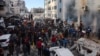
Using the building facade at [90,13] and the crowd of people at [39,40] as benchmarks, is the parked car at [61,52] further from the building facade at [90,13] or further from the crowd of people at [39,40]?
the building facade at [90,13]

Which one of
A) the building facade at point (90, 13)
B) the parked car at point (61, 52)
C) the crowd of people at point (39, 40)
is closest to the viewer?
the parked car at point (61, 52)

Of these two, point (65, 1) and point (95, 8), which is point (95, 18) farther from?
point (65, 1)

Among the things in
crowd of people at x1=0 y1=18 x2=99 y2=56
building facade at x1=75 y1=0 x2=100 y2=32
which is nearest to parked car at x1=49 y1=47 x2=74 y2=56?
A: crowd of people at x1=0 y1=18 x2=99 y2=56

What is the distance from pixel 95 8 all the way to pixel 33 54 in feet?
49.2

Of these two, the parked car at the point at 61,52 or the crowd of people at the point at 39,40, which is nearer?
the parked car at the point at 61,52

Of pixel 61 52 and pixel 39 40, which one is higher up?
pixel 39 40

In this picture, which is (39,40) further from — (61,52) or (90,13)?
(90,13)

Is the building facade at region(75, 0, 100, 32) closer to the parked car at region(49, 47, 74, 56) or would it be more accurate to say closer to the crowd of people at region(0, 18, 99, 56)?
the crowd of people at region(0, 18, 99, 56)

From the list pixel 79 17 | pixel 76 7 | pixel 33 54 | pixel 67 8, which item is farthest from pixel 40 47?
pixel 67 8

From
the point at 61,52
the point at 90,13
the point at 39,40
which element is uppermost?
the point at 90,13

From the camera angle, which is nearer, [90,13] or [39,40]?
[39,40]

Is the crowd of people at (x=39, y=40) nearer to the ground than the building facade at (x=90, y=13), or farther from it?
nearer to the ground

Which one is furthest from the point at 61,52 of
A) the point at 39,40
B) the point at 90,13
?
the point at 90,13

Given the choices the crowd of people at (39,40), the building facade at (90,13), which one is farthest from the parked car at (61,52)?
the building facade at (90,13)
